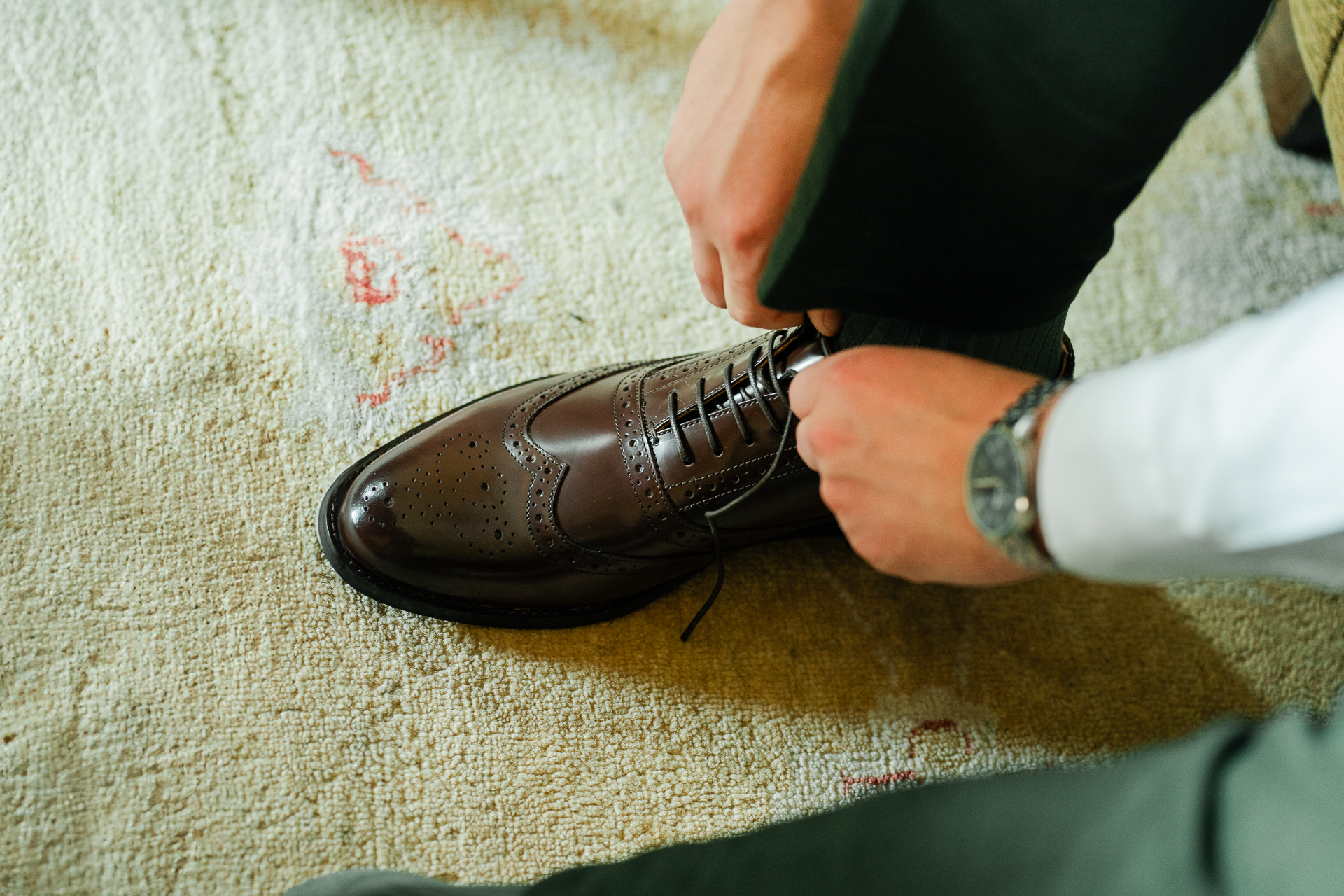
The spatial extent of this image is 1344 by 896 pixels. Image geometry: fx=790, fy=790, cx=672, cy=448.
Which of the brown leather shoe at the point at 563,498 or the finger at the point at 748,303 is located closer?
the finger at the point at 748,303

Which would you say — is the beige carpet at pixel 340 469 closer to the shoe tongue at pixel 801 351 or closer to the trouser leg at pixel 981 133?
the shoe tongue at pixel 801 351

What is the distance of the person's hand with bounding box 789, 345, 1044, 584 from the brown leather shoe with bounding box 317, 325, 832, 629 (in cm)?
14

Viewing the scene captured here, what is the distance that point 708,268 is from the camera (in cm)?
52

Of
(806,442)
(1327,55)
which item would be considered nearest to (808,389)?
(806,442)

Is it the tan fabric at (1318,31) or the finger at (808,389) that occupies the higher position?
the tan fabric at (1318,31)

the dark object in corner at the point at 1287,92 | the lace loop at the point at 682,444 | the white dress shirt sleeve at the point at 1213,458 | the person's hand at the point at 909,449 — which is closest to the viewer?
the white dress shirt sleeve at the point at 1213,458

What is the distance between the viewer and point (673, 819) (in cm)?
62

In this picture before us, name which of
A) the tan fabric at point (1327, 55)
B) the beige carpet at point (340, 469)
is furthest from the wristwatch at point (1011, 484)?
the tan fabric at point (1327, 55)

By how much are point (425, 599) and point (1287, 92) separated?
115cm

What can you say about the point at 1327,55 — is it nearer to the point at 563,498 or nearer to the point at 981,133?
the point at 981,133

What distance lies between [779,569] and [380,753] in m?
0.37

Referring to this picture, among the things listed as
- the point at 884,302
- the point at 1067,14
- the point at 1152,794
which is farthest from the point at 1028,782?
the point at 1067,14

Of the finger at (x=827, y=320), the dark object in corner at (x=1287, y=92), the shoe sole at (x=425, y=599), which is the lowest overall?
the shoe sole at (x=425, y=599)

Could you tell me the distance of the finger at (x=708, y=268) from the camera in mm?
507
